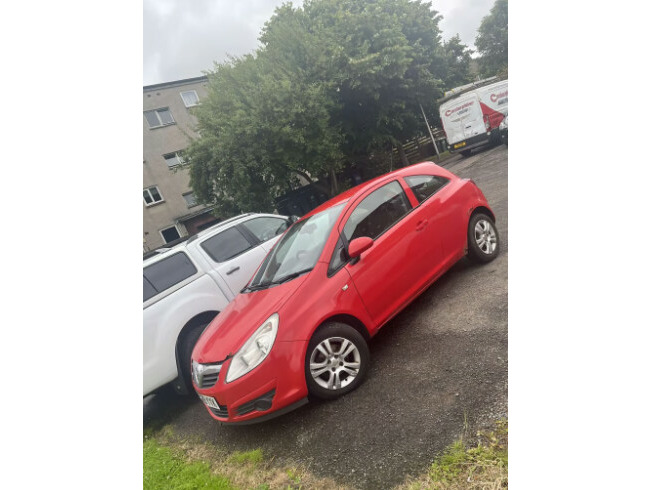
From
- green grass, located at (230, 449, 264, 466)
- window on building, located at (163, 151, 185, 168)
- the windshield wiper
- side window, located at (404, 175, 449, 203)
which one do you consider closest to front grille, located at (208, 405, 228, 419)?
green grass, located at (230, 449, 264, 466)

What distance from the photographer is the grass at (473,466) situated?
4.83ft

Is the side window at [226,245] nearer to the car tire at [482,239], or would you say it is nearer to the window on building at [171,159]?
→ the window on building at [171,159]

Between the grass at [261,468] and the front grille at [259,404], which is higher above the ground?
the front grille at [259,404]

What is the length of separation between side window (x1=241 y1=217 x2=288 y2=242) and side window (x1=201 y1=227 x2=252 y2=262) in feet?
0.56

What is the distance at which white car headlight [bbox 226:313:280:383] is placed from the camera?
7.40 feet

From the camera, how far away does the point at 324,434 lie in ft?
7.20

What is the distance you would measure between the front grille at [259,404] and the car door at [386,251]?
0.92 m

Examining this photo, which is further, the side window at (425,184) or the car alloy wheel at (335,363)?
the side window at (425,184)

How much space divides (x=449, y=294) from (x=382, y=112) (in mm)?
13350

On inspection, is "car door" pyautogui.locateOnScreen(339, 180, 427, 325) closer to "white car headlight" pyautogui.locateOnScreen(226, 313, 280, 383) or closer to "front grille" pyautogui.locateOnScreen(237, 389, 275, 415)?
"white car headlight" pyautogui.locateOnScreen(226, 313, 280, 383)

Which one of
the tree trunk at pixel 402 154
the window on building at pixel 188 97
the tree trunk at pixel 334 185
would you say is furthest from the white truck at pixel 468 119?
the window on building at pixel 188 97
